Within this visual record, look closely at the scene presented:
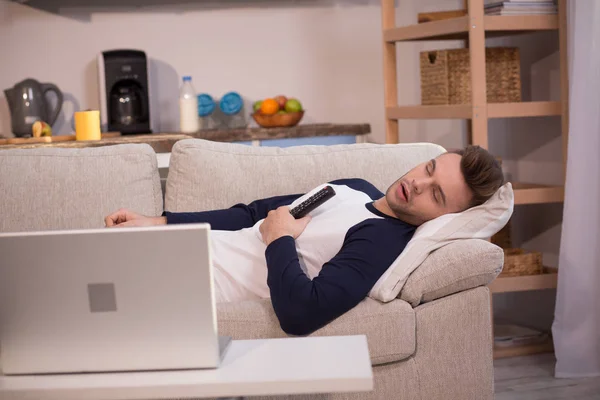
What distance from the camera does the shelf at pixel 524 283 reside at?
3229mm

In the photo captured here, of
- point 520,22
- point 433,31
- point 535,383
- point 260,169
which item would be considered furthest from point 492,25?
point 535,383

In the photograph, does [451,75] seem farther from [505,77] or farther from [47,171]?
[47,171]

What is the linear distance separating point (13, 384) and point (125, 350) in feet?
0.58

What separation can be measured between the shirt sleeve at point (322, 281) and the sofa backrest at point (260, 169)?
0.57 metres

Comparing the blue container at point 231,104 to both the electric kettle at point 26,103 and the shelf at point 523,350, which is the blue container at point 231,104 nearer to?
the electric kettle at point 26,103

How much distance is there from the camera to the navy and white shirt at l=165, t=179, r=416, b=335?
5.90 feet

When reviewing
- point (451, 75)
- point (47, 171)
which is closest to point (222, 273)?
point (47, 171)

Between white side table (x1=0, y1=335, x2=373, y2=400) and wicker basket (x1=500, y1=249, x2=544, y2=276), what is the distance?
2.15 metres

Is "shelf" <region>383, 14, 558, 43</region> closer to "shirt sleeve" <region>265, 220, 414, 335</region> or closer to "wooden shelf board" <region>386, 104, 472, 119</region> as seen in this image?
"wooden shelf board" <region>386, 104, 472, 119</region>

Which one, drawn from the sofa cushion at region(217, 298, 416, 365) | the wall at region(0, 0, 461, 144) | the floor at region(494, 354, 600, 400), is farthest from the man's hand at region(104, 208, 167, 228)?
the wall at region(0, 0, 461, 144)

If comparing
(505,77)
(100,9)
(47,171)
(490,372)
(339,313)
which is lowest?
(490,372)

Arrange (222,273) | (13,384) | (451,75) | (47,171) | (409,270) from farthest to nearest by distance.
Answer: (451,75) < (47,171) < (222,273) < (409,270) < (13,384)

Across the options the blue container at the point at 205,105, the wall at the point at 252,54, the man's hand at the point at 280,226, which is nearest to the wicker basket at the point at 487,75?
the wall at the point at 252,54

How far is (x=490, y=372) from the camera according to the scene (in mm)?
2080
